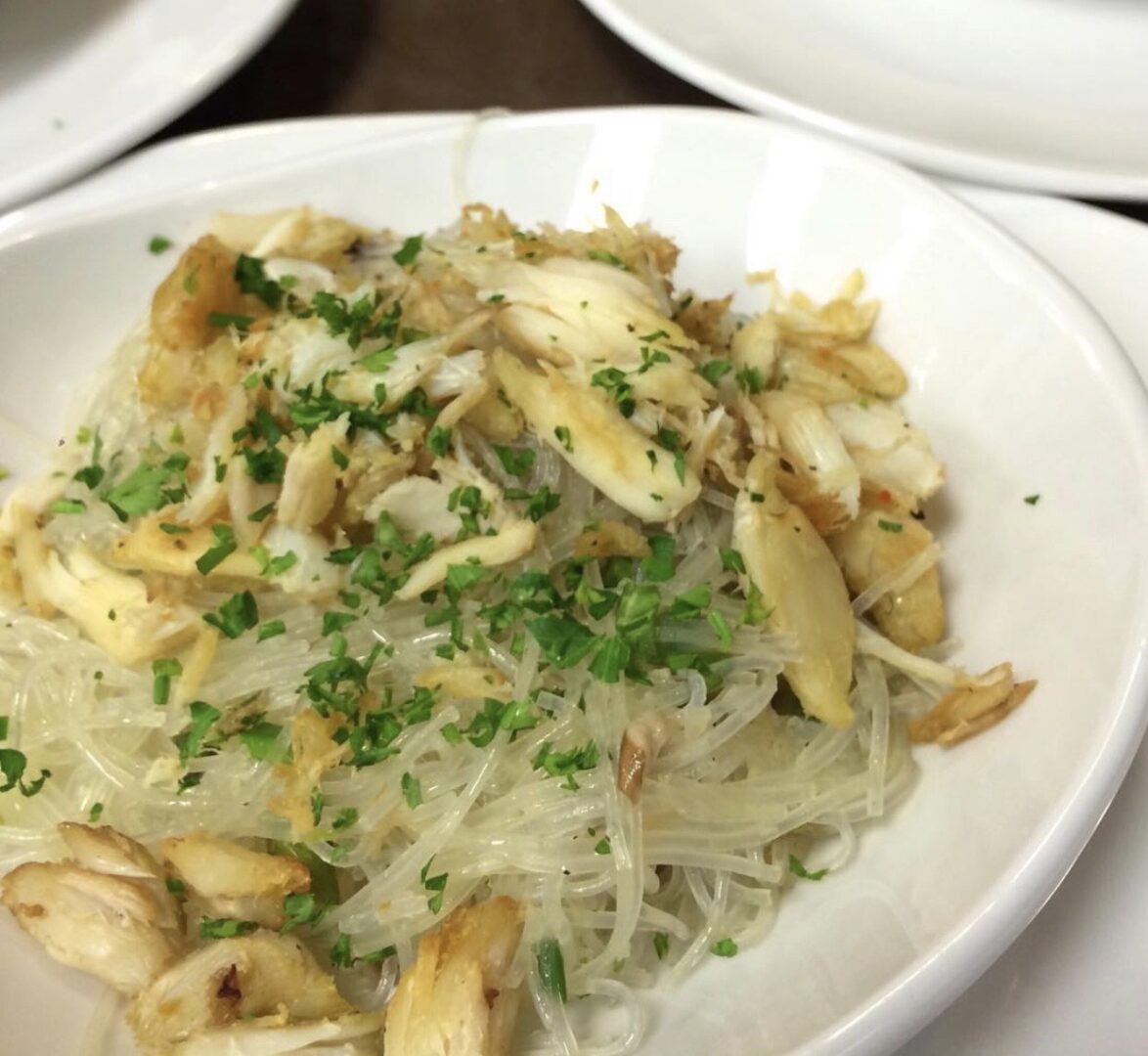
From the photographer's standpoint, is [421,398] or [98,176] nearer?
[421,398]

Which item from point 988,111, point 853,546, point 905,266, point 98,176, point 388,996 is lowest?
point 388,996

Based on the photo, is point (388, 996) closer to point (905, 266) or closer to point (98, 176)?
point (905, 266)

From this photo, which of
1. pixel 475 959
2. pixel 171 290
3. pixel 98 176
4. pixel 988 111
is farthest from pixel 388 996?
pixel 988 111

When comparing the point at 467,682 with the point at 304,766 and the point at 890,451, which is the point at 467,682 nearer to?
the point at 304,766

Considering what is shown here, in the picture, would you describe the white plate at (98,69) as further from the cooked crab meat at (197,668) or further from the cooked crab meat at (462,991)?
the cooked crab meat at (462,991)

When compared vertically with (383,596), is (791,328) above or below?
above

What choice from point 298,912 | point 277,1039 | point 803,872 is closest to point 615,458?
point 803,872

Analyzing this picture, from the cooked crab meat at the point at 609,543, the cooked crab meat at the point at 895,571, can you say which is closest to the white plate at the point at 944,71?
the cooked crab meat at the point at 895,571
